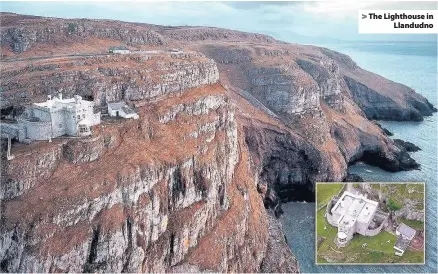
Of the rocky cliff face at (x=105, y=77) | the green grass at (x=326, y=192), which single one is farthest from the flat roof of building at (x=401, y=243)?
the rocky cliff face at (x=105, y=77)

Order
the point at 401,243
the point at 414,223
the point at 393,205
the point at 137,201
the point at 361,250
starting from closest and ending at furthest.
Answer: the point at 137,201
the point at 414,223
the point at 401,243
the point at 393,205
the point at 361,250

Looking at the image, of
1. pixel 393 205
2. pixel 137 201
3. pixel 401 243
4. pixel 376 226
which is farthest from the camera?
pixel 393 205

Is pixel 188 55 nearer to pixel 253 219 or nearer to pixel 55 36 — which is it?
pixel 55 36

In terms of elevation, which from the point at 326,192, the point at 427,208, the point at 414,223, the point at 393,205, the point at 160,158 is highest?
the point at 160,158

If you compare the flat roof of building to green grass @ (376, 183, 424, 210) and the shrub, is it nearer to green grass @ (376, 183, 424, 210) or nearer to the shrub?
the shrub

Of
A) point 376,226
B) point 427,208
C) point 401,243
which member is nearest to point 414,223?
point 401,243

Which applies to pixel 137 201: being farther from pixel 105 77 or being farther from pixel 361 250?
pixel 361 250

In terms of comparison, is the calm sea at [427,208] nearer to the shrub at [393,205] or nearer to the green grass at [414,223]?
the green grass at [414,223]

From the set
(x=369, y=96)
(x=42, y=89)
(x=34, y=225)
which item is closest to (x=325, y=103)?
(x=369, y=96)

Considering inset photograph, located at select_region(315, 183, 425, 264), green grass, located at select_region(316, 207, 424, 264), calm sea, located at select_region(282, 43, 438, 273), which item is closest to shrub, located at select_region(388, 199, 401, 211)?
inset photograph, located at select_region(315, 183, 425, 264)
